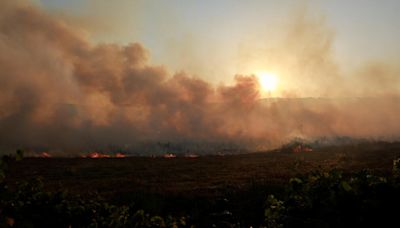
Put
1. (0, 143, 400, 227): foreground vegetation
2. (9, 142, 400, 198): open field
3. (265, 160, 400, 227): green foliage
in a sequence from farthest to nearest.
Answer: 1. (9, 142, 400, 198): open field
2. (265, 160, 400, 227): green foliage
3. (0, 143, 400, 227): foreground vegetation

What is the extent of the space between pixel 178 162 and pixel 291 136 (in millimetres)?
56550

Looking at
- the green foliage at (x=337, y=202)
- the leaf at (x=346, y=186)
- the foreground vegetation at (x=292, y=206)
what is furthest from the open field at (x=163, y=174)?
the leaf at (x=346, y=186)

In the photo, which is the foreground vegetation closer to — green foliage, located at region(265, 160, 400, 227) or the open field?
green foliage, located at region(265, 160, 400, 227)

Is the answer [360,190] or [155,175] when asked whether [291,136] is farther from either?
[360,190]

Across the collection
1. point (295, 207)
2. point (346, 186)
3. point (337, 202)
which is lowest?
point (295, 207)

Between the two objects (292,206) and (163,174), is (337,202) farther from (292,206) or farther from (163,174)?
(163,174)

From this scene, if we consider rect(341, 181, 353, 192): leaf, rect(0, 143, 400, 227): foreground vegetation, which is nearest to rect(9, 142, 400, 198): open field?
rect(0, 143, 400, 227): foreground vegetation

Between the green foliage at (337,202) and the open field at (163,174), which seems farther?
the open field at (163,174)

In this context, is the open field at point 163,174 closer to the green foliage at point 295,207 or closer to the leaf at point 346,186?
the green foliage at point 295,207

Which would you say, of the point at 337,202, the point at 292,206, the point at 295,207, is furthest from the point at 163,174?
the point at 337,202

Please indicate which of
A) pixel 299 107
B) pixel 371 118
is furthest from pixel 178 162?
pixel 371 118

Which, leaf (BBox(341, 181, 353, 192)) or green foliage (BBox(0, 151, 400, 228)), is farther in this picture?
leaf (BBox(341, 181, 353, 192))

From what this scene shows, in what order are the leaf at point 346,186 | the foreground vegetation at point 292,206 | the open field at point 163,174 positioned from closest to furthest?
the foreground vegetation at point 292,206 → the leaf at point 346,186 → the open field at point 163,174

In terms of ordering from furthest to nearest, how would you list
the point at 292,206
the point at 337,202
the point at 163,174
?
the point at 163,174 → the point at 292,206 → the point at 337,202
